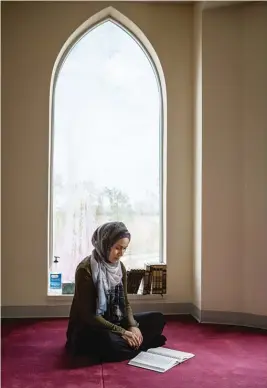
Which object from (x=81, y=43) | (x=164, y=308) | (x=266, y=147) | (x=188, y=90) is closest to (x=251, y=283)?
(x=164, y=308)

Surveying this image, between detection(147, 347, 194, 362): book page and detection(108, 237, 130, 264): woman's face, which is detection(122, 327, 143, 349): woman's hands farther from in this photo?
detection(108, 237, 130, 264): woman's face

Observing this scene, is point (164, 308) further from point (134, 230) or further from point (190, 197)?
point (190, 197)

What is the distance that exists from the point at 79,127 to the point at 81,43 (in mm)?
775

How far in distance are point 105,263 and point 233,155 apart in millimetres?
1600

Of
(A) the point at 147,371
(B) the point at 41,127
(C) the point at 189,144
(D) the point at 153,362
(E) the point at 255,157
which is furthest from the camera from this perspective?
(C) the point at 189,144

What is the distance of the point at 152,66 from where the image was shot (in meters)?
4.48

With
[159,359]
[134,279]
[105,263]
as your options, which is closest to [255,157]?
[134,279]

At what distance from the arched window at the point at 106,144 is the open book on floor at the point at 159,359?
1.38m

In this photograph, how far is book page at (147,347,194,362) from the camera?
3.01m

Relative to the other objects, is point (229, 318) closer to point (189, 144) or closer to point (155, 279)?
point (155, 279)

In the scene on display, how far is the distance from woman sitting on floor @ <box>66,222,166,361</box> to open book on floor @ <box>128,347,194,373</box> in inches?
2.2

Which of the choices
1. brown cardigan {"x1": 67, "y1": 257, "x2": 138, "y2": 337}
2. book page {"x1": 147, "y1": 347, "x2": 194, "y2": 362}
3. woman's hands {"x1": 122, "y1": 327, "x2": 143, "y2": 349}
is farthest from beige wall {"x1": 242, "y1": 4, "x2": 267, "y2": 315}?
brown cardigan {"x1": 67, "y1": 257, "x2": 138, "y2": 337}

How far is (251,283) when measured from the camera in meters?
3.94

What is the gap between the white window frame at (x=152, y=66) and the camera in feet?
14.1
